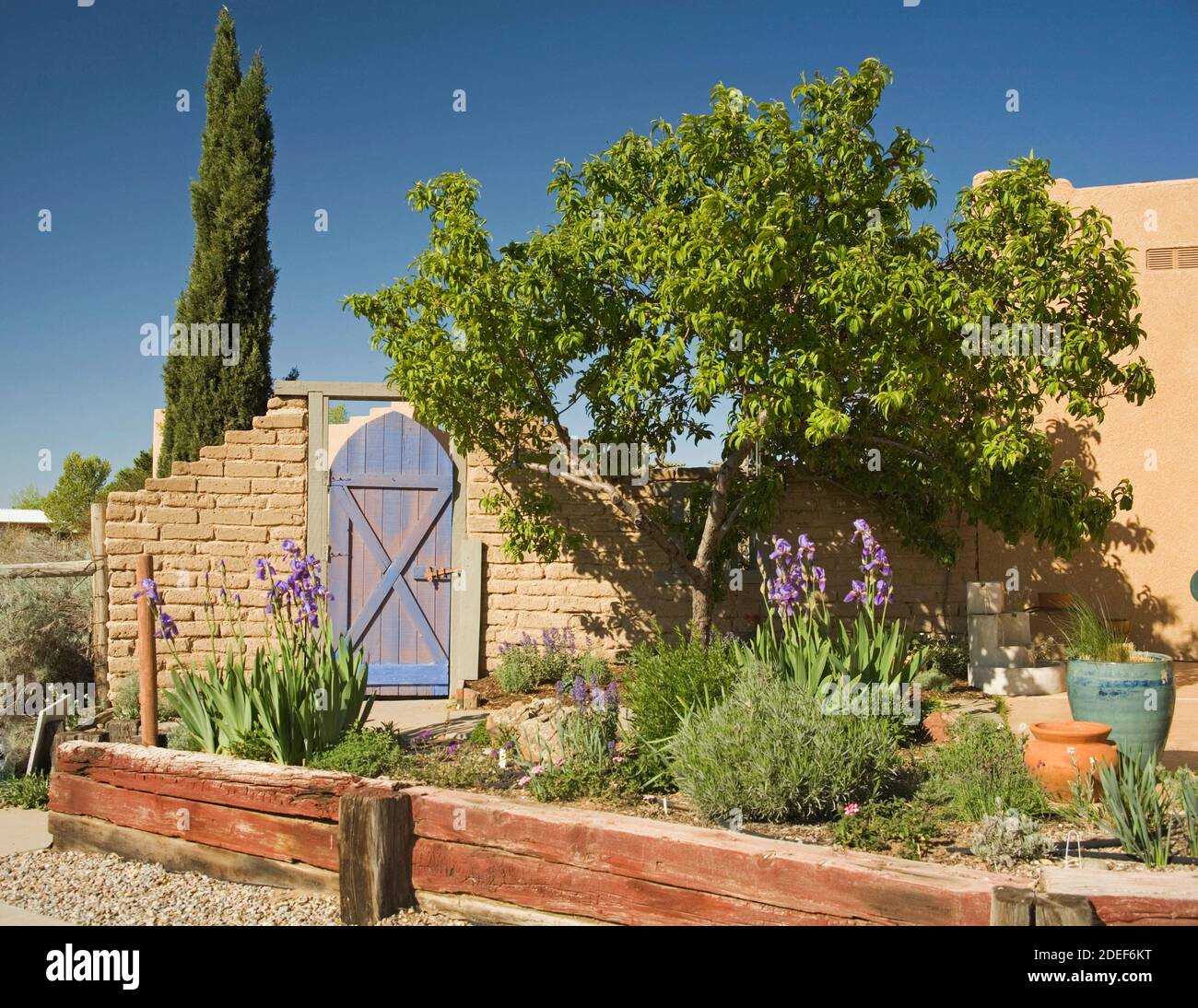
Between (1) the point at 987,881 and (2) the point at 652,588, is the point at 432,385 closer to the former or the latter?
(2) the point at 652,588

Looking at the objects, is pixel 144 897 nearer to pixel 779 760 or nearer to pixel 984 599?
pixel 779 760

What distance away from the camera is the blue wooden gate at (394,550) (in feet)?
31.2

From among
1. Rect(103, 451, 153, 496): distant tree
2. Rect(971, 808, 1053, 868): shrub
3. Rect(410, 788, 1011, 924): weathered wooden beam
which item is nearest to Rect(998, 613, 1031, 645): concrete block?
Rect(971, 808, 1053, 868): shrub

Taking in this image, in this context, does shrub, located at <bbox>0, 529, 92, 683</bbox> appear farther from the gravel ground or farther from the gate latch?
the gravel ground

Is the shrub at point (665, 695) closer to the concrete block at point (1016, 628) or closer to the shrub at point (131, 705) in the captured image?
the concrete block at point (1016, 628)

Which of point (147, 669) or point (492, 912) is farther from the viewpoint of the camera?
point (147, 669)

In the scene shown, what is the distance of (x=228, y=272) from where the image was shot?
13734 millimetres

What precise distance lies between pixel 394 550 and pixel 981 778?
241 inches

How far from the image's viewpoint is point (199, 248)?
1374cm

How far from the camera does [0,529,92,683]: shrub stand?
27.7ft

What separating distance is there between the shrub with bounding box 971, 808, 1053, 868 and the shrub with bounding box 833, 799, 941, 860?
24 centimetres

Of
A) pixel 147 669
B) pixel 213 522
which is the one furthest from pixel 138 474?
pixel 147 669
